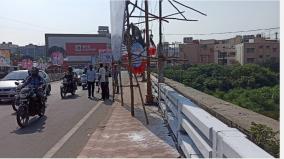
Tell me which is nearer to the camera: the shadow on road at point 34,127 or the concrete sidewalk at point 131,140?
the concrete sidewalk at point 131,140

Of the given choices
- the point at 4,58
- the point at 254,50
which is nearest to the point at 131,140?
the point at 4,58

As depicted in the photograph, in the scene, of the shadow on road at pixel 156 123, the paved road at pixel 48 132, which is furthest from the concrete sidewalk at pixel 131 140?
the paved road at pixel 48 132

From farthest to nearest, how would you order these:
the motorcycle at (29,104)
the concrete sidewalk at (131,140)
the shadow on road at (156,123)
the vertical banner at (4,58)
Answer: the vertical banner at (4,58)
the motorcycle at (29,104)
the shadow on road at (156,123)
the concrete sidewalk at (131,140)

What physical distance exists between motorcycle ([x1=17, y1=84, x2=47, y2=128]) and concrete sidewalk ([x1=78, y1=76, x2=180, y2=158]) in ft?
6.83

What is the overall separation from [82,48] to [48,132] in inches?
3245

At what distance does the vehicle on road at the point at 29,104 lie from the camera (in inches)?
463

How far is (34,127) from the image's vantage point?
462 inches

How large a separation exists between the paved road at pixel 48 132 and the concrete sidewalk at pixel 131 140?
1.07ft

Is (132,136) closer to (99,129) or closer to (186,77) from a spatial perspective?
(99,129)

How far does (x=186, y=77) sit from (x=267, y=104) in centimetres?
1576

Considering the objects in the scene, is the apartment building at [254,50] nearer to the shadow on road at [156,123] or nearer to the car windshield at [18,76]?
the car windshield at [18,76]

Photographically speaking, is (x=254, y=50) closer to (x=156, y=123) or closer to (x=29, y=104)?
(x=29, y=104)

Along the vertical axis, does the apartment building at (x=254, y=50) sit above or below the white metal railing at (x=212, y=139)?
above

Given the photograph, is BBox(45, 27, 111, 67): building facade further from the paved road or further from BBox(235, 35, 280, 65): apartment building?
the paved road
